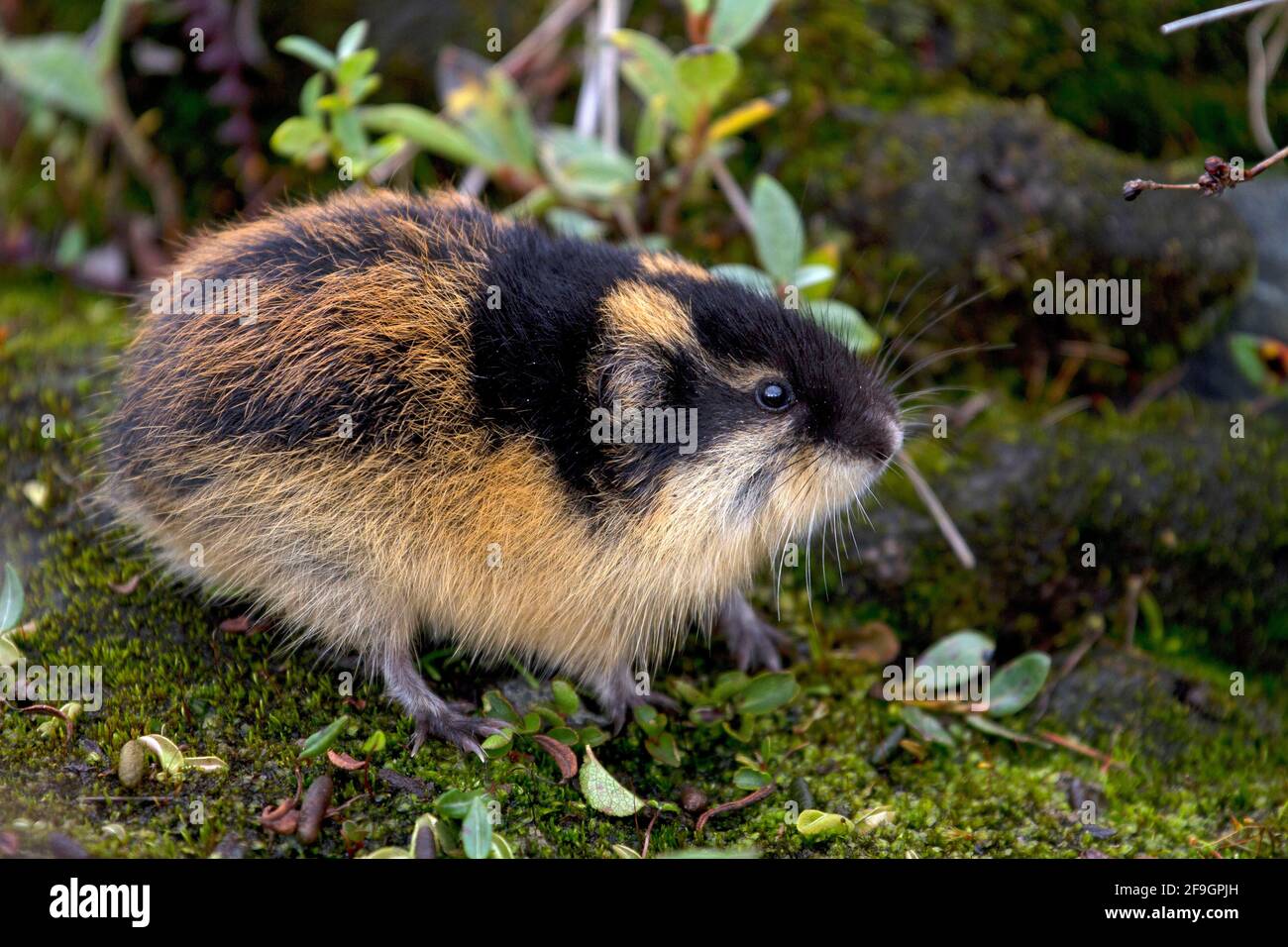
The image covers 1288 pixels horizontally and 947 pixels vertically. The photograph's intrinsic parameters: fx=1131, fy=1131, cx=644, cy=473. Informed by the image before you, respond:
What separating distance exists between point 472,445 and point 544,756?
1485 mm

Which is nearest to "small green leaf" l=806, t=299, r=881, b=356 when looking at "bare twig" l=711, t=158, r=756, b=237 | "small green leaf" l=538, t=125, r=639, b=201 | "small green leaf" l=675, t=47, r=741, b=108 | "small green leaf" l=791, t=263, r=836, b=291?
"small green leaf" l=791, t=263, r=836, b=291

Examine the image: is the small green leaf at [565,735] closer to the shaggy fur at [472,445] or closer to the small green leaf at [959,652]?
the shaggy fur at [472,445]

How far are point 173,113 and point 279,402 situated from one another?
527 centimetres

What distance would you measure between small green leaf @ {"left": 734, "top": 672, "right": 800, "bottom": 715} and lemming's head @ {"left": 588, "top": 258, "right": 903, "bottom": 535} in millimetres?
817

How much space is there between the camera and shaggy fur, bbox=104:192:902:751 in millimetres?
5199

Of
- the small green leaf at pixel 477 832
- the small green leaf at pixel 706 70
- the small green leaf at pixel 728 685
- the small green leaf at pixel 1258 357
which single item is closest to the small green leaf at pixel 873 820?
the small green leaf at pixel 728 685

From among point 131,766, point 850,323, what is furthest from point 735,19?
point 131,766

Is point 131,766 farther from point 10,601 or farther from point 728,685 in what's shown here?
point 728,685

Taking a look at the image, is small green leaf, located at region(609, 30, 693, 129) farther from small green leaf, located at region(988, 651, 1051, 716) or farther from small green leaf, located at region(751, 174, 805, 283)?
small green leaf, located at region(988, 651, 1051, 716)

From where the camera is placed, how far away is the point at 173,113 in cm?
921

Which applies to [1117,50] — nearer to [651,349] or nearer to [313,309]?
[651,349]

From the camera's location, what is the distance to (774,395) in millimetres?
5332
